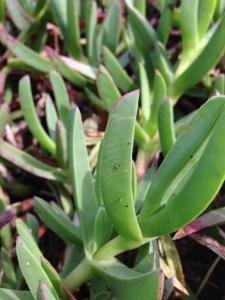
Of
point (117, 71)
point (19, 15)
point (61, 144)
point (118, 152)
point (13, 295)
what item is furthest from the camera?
point (19, 15)

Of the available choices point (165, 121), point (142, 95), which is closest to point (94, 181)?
point (165, 121)

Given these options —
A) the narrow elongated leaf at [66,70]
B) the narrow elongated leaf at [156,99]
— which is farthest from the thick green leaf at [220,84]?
the narrow elongated leaf at [66,70]

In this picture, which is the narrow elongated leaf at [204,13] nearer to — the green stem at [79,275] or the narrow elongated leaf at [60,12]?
the narrow elongated leaf at [60,12]

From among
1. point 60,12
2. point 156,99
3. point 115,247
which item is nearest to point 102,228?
point 115,247

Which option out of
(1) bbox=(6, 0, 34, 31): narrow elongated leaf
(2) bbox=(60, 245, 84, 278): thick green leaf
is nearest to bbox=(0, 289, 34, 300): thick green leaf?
(2) bbox=(60, 245, 84, 278): thick green leaf

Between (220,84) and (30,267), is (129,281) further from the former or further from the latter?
(220,84)
